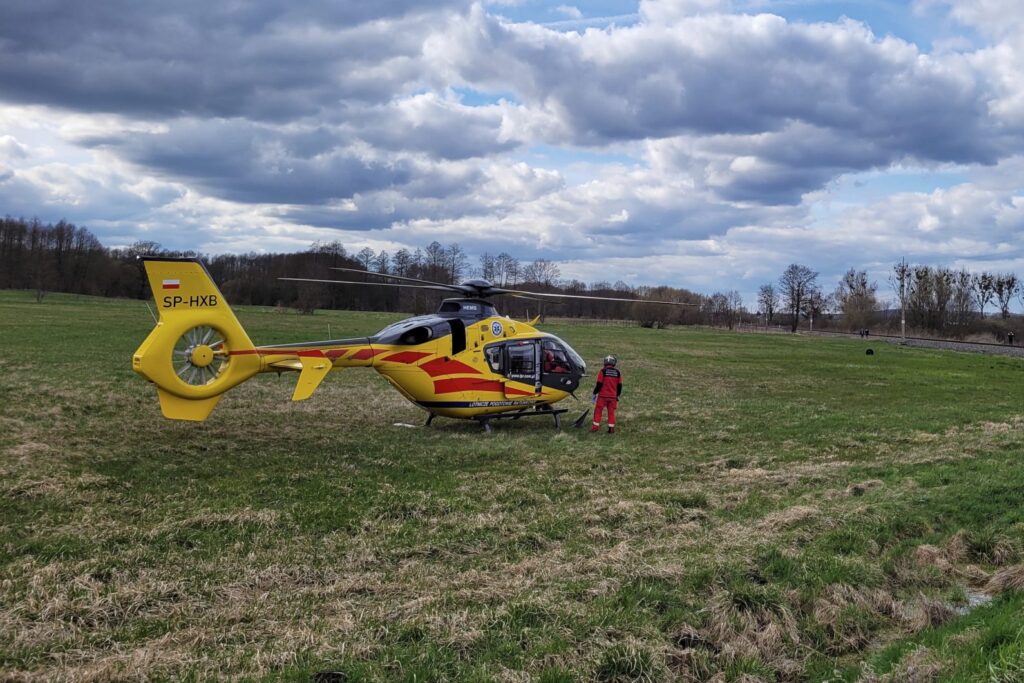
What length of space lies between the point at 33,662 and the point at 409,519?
4.71 meters

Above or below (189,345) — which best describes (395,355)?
below

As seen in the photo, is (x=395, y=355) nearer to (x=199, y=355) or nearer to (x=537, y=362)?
(x=537, y=362)

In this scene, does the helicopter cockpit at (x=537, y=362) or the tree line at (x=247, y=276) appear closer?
the helicopter cockpit at (x=537, y=362)

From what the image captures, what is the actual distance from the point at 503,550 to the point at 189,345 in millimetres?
7751

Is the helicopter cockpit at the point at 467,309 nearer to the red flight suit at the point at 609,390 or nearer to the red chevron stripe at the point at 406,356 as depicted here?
the red chevron stripe at the point at 406,356

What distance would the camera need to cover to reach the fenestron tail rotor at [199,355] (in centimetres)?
1270

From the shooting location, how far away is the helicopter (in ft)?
40.9

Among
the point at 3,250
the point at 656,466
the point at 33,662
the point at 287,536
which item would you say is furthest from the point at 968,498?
the point at 3,250

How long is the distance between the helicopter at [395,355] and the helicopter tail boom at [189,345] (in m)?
0.02

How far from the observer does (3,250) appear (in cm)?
11019

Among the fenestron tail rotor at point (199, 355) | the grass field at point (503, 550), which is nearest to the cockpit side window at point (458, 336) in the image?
the grass field at point (503, 550)

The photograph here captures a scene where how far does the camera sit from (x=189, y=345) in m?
12.8

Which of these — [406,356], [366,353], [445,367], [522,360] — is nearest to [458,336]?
[445,367]

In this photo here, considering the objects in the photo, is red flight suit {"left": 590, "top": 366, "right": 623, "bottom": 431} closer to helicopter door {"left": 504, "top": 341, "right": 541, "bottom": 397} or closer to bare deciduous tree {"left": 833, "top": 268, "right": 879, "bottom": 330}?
helicopter door {"left": 504, "top": 341, "right": 541, "bottom": 397}
